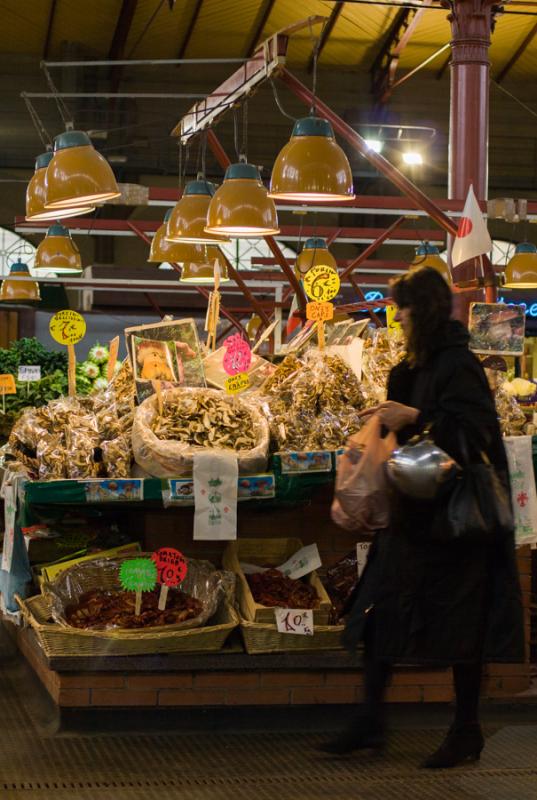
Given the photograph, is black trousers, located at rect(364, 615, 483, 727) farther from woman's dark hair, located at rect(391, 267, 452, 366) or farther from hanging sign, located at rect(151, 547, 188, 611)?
hanging sign, located at rect(151, 547, 188, 611)

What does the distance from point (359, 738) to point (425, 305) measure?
4.23 ft

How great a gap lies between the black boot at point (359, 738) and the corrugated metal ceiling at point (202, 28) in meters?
14.3

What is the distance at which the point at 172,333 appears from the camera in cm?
516

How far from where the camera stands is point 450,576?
3.36m

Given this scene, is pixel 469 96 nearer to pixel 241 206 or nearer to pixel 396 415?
pixel 241 206

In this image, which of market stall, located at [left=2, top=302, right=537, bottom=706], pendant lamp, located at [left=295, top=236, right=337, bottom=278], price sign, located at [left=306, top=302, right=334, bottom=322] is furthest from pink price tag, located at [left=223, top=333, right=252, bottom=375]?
pendant lamp, located at [left=295, top=236, right=337, bottom=278]

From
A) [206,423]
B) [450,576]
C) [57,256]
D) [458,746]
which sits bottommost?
[458,746]

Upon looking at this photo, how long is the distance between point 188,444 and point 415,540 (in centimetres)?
127

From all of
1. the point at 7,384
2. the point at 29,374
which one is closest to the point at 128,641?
the point at 7,384

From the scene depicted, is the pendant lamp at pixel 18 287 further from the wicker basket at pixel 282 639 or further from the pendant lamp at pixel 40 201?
the wicker basket at pixel 282 639

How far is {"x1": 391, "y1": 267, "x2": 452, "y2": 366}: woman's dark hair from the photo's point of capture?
3443mm

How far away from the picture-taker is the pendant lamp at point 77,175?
4.88 meters

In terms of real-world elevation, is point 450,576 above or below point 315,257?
below

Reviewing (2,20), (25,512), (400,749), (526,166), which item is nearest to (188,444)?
(25,512)
